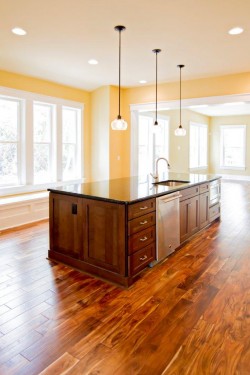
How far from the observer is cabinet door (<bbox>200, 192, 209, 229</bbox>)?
14.8ft

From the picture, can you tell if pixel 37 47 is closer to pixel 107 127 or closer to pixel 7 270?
pixel 107 127

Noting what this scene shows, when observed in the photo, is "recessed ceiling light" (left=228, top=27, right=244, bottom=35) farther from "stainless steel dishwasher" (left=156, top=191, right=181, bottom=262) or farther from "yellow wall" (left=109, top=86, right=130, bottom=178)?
"yellow wall" (left=109, top=86, right=130, bottom=178)

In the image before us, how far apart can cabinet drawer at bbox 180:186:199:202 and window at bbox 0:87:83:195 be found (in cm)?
308

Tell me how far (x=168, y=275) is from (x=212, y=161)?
34.4ft

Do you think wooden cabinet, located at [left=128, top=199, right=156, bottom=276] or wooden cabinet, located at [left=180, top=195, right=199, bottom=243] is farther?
wooden cabinet, located at [left=180, top=195, right=199, bottom=243]

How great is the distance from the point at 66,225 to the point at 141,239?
0.90 metres

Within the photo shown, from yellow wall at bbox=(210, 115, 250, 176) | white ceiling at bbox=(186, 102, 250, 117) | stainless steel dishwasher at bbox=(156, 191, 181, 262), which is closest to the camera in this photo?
stainless steel dishwasher at bbox=(156, 191, 181, 262)

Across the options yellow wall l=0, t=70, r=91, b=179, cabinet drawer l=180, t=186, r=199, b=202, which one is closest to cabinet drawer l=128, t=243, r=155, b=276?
cabinet drawer l=180, t=186, r=199, b=202

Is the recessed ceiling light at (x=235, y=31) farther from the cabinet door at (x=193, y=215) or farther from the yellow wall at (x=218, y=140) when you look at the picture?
the yellow wall at (x=218, y=140)

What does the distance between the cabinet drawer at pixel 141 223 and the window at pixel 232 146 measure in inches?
396

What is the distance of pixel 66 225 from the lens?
3.28m

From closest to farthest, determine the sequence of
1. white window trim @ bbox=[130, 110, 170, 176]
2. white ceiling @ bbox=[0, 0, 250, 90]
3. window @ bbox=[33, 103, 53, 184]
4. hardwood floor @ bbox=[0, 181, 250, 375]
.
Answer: hardwood floor @ bbox=[0, 181, 250, 375] → white ceiling @ bbox=[0, 0, 250, 90] → window @ bbox=[33, 103, 53, 184] → white window trim @ bbox=[130, 110, 170, 176]

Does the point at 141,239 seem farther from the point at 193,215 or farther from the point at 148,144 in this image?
the point at 148,144

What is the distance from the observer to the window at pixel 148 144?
801 centimetres
